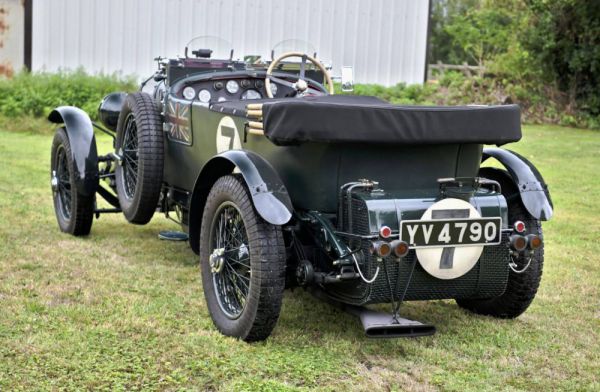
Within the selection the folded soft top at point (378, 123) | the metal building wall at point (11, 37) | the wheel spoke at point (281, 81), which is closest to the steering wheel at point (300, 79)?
the wheel spoke at point (281, 81)

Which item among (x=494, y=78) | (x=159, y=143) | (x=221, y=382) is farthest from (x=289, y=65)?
(x=494, y=78)

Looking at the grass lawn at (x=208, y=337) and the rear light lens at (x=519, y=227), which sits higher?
the rear light lens at (x=519, y=227)

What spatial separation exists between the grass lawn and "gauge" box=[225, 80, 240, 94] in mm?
1339

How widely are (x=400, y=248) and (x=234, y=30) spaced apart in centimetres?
1468

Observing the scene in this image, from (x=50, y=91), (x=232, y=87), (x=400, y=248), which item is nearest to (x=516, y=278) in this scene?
(x=400, y=248)

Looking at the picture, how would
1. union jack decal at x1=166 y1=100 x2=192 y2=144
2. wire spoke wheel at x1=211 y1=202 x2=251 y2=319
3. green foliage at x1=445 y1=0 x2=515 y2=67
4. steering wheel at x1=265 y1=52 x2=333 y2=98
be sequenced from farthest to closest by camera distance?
green foliage at x1=445 y1=0 x2=515 y2=67 → steering wheel at x1=265 y1=52 x2=333 y2=98 → union jack decal at x1=166 y1=100 x2=192 y2=144 → wire spoke wheel at x1=211 y1=202 x2=251 y2=319

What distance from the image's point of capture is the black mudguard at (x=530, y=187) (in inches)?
203

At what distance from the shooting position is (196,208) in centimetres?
558

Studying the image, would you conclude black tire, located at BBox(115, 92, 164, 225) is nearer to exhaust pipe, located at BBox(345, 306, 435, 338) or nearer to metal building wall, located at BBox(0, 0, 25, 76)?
exhaust pipe, located at BBox(345, 306, 435, 338)

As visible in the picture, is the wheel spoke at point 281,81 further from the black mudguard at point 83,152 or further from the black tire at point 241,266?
the black tire at point 241,266

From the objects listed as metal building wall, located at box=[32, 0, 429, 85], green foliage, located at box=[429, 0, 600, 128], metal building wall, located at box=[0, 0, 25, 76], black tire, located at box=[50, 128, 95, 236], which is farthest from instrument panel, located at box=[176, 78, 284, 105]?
green foliage, located at box=[429, 0, 600, 128]

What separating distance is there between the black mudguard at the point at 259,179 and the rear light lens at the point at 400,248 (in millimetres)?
561

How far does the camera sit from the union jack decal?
6.42 meters

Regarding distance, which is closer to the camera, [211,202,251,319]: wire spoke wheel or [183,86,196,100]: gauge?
[211,202,251,319]: wire spoke wheel
